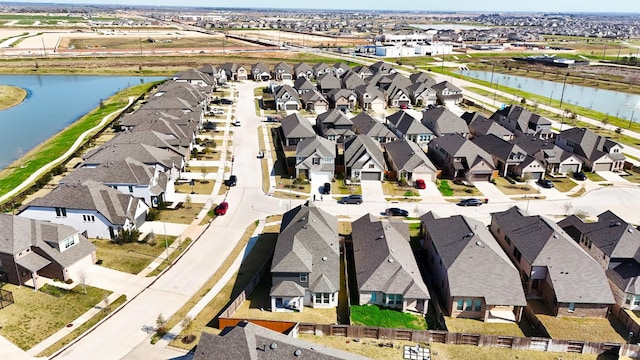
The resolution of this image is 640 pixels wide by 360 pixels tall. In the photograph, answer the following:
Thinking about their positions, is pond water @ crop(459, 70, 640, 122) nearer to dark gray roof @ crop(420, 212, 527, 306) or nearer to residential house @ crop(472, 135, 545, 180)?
residential house @ crop(472, 135, 545, 180)

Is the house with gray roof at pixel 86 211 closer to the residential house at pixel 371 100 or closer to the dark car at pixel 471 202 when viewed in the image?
the dark car at pixel 471 202

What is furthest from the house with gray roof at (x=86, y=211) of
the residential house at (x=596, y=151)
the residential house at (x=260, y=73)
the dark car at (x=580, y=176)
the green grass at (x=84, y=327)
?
the residential house at (x=260, y=73)

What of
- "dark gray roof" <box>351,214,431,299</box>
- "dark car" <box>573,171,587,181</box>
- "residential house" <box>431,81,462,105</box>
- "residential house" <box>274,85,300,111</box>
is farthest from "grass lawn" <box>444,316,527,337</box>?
"residential house" <box>431,81,462,105</box>

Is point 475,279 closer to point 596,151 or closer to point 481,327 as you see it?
point 481,327

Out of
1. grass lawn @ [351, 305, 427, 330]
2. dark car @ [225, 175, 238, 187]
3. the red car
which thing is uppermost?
dark car @ [225, 175, 238, 187]

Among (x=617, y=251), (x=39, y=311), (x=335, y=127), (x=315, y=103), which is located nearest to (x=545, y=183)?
(x=617, y=251)
